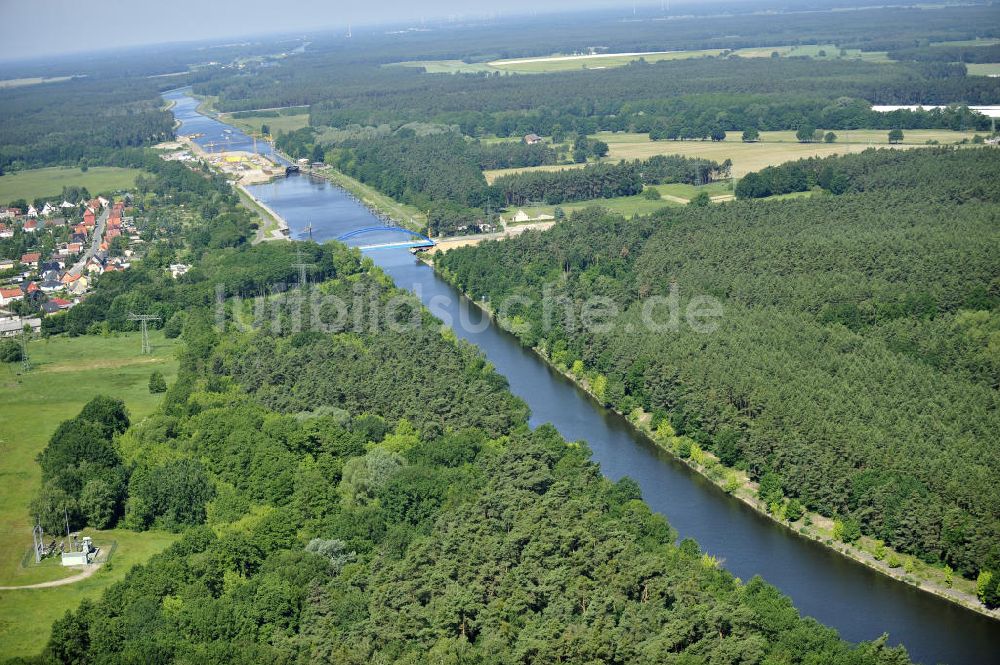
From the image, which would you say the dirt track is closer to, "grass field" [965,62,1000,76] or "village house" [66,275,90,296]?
"village house" [66,275,90,296]

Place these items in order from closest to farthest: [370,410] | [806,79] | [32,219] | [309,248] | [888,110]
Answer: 1. [370,410]
2. [309,248]
3. [32,219]
4. [888,110]
5. [806,79]

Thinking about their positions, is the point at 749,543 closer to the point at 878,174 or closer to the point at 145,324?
the point at 145,324

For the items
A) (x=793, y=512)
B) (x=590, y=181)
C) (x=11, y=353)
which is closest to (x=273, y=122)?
(x=590, y=181)

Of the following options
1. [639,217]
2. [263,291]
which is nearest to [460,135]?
[639,217]

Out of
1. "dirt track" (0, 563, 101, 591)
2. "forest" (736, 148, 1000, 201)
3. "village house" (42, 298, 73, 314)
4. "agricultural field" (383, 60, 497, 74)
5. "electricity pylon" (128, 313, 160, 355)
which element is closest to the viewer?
"dirt track" (0, 563, 101, 591)

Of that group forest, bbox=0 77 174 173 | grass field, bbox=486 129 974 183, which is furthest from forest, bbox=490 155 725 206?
forest, bbox=0 77 174 173

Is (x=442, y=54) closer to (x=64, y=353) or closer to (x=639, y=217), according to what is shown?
(x=639, y=217)

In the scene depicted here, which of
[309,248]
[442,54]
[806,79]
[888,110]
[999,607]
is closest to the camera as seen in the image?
[999,607]
